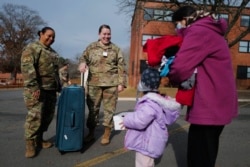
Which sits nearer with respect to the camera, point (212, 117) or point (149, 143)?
point (212, 117)

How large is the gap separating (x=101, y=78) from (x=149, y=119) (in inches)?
111

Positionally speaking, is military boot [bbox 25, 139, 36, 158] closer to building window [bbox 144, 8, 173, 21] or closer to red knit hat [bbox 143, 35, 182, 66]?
red knit hat [bbox 143, 35, 182, 66]

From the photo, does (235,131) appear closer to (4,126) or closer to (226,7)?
(4,126)

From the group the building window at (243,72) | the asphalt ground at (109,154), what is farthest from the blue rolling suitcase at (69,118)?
the building window at (243,72)

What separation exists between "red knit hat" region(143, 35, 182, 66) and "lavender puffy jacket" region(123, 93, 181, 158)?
503 mm

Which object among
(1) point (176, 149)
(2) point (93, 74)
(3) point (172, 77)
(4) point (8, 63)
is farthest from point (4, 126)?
(4) point (8, 63)

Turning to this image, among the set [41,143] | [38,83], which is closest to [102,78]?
[38,83]

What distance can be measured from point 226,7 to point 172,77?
23679 mm

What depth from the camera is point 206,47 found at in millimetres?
2920

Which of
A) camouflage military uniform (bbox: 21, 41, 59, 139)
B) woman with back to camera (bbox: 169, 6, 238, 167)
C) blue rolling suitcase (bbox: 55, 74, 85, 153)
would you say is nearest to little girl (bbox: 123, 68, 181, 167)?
woman with back to camera (bbox: 169, 6, 238, 167)

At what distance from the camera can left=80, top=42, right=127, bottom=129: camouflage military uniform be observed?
6.23 metres

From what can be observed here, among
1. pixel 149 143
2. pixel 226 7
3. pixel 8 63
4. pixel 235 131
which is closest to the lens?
pixel 149 143

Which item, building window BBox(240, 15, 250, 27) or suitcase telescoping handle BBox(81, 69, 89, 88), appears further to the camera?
building window BBox(240, 15, 250, 27)

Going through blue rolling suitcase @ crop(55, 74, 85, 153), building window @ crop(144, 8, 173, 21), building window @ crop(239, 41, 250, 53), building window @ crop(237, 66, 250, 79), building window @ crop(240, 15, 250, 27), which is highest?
building window @ crop(240, 15, 250, 27)
